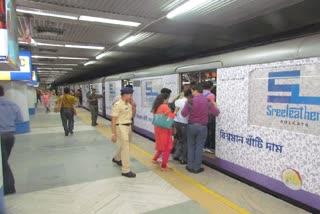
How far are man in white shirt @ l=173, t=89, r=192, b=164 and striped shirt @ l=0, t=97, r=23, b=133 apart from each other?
8.52 feet

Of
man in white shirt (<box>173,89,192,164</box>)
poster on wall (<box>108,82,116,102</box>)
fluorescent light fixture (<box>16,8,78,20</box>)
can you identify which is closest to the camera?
fluorescent light fixture (<box>16,8,78,20</box>)

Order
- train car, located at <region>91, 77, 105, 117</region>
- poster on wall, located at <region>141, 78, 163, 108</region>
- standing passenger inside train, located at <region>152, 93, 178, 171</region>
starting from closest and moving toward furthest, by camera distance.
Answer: standing passenger inside train, located at <region>152, 93, 178, 171</region>, poster on wall, located at <region>141, 78, 163, 108</region>, train car, located at <region>91, 77, 105, 117</region>

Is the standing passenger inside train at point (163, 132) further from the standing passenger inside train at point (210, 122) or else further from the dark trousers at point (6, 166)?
the dark trousers at point (6, 166)

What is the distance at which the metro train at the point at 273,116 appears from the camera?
8.98 feet

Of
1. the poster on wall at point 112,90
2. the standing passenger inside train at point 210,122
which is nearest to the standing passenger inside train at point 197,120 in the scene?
the standing passenger inside train at point 210,122

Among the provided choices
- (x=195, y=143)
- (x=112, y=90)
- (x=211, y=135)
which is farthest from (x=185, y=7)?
(x=112, y=90)

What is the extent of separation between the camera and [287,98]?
2994 millimetres

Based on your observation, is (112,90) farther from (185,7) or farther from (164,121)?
(185,7)

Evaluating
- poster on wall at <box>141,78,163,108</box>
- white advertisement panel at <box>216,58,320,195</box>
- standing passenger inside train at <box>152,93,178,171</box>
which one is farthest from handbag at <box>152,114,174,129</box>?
poster on wall at <box>141,78,163,108</box>

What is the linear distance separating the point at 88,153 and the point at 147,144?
5.27 feet

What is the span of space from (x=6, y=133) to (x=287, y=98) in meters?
3.79

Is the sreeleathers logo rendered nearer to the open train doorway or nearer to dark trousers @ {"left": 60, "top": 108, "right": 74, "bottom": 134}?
the open train doorway

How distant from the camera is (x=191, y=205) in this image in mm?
2967

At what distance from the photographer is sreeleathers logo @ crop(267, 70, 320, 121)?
2.74 m
